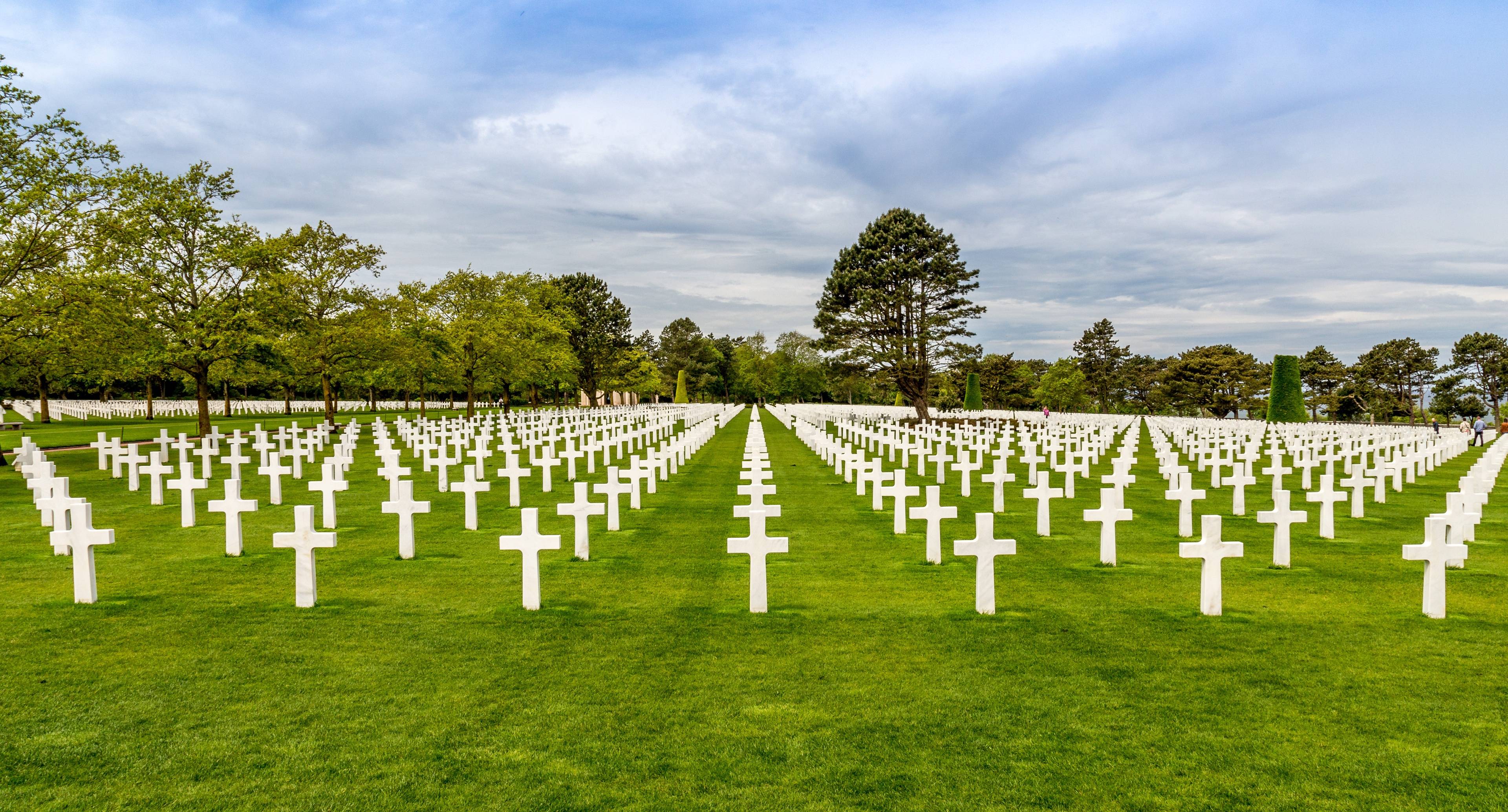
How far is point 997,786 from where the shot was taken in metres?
3.63

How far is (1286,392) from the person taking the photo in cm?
4344

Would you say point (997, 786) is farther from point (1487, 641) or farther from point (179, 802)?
point (1487, 641)

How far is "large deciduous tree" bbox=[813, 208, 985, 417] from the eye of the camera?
45.9 meters

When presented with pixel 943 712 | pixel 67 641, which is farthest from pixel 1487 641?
pixel 67 641

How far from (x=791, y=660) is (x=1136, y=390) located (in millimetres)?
102822

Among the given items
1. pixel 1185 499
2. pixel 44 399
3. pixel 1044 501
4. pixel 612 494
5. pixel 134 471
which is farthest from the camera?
pixel 44 399

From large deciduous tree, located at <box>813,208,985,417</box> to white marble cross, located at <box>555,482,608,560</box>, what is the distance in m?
38.3

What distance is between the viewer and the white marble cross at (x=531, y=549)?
647 centimetres

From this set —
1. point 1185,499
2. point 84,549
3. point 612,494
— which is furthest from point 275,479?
point 1185,499

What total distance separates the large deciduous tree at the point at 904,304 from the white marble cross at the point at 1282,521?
37373mm

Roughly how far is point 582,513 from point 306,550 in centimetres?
257

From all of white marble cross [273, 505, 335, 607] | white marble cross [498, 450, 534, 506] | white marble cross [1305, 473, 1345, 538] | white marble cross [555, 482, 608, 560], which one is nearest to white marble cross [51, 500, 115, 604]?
white marble cross [273, 505, 335, 607]

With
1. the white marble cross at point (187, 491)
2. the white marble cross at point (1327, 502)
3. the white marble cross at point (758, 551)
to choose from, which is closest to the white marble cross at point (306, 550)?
the white marble cross at point (758, 551)

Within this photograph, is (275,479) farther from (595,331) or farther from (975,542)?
(595,331)
